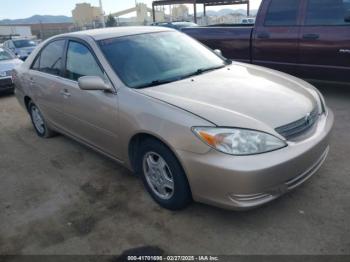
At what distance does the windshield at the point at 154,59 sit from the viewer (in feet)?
11.1

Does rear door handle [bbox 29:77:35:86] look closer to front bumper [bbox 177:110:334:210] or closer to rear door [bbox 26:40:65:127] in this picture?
rear door [bbox 26:40:65:127]

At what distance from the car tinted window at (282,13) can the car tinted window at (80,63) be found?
149 inches

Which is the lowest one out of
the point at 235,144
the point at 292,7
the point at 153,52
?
the point at 235,144

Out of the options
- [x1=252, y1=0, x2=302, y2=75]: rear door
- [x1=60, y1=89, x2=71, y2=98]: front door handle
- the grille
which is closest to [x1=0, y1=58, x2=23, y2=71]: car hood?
[x1=60, y1=89, x2=71, y2=98]: front door handle

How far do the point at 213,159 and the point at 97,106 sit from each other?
5.00ft

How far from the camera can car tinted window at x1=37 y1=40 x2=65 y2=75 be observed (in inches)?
171

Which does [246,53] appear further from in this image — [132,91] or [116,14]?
[116,14]

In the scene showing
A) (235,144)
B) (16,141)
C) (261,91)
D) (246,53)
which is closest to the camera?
(235,144)

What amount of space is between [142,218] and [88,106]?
1.35 metres

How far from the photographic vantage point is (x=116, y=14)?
188 feet

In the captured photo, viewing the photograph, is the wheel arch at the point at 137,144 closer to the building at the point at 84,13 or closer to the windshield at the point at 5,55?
the windshield at the point at 5,55

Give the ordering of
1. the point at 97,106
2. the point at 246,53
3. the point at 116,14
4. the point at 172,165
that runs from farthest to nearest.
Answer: the point at 116,14
the point at 246,53
the point at 97,106
the point at 172,165

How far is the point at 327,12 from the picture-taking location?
5559 mm

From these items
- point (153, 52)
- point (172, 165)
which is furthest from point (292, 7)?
point (172, 165)
